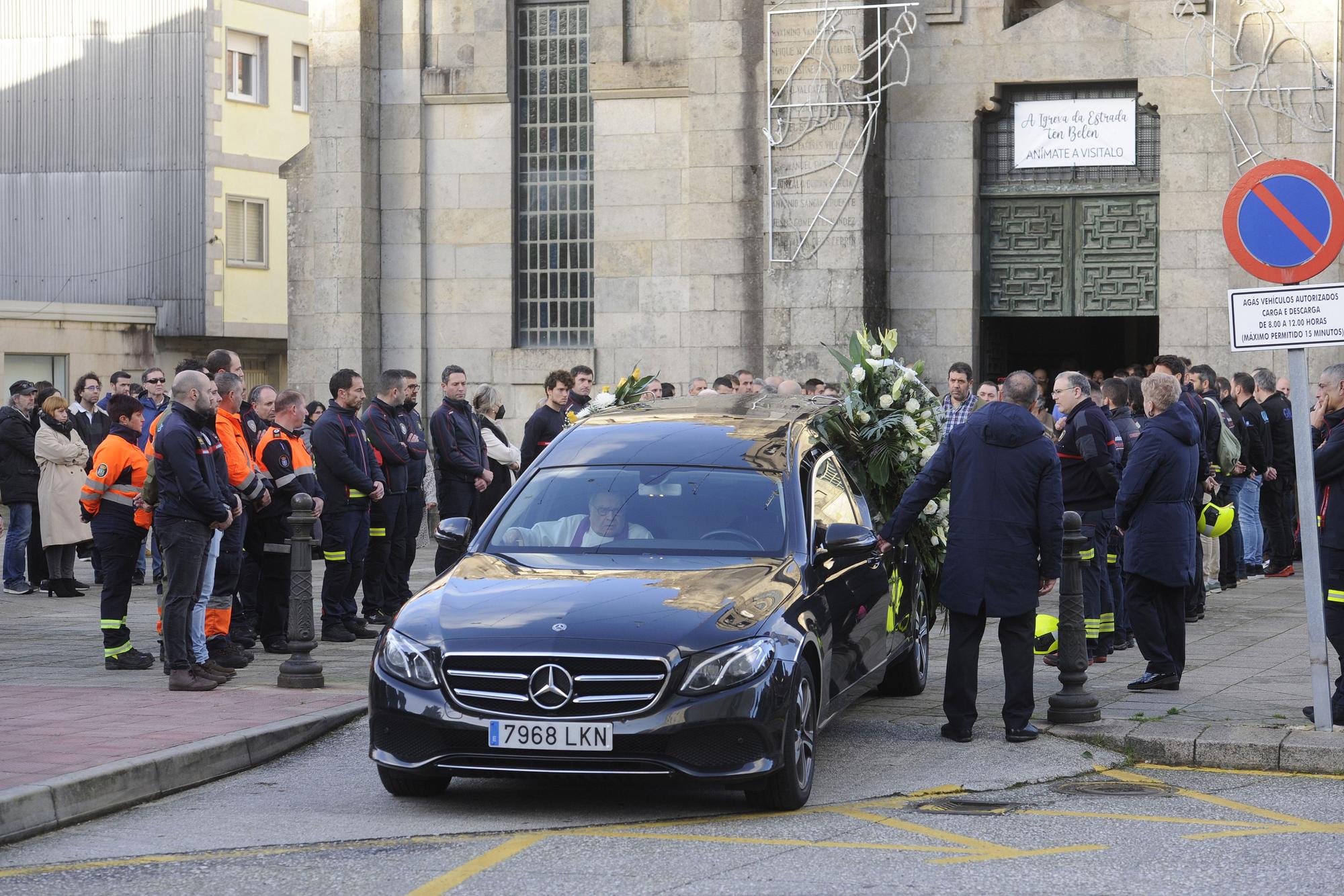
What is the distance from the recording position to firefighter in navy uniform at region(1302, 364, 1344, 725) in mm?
9047

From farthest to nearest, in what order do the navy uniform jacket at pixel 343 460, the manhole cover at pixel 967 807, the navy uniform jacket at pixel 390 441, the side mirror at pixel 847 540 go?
the navy uniform jacket at pixel 390 441, the navy uniform jacket at pixel 343 460, the side mirror at pixel 847 540, the manhole cover at pixel 967 807

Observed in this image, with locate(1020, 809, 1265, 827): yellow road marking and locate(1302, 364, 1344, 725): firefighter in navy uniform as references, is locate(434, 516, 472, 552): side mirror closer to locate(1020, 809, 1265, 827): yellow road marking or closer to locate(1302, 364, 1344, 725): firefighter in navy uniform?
locate(1020, 809, 1265, 827): yellow road marking

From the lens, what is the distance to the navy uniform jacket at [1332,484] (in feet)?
29.6

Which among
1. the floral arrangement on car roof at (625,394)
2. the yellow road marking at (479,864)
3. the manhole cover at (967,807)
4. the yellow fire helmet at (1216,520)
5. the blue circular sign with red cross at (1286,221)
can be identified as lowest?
the manhole cover at (967,807)

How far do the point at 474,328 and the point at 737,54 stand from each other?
471 cm

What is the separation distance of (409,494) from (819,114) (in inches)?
302

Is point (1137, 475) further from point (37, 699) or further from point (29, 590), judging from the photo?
point (29, 590)

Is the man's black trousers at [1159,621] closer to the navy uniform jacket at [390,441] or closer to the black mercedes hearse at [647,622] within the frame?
Answer: the black mercedes hearse at [647,622]

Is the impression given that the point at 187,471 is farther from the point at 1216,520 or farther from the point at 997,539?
the point at 1216,520

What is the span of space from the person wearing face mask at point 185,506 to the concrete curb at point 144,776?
4.42 feet

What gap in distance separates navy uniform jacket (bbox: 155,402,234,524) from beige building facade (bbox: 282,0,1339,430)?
9.83 meters

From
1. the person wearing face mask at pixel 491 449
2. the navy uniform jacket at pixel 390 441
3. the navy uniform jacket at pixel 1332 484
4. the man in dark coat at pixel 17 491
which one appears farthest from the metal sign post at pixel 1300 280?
the man in dark coat at pixel 17 491

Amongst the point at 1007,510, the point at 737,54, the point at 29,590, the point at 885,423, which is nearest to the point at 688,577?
the point at 1007,510

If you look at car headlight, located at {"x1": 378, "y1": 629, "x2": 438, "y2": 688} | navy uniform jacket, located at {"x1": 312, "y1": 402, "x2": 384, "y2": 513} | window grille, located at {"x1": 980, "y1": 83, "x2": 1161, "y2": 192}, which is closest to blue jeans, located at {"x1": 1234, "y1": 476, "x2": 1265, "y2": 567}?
window grille, located at {"x1": 980, "y1": 83, "x2": 1161, "y2": 192}
